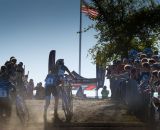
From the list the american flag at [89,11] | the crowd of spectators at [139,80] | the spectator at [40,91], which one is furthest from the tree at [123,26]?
the crowd of spectators at [139,80]

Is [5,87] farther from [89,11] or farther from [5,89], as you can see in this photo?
[89,11]

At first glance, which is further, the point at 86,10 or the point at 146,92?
the point at 86,10

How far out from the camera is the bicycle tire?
20.3m

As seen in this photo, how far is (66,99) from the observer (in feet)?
68.1

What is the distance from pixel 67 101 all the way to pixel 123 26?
2119cm

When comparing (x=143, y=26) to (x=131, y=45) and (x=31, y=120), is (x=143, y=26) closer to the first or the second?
(x=131, y=45)

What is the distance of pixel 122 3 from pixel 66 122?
82.2 feet

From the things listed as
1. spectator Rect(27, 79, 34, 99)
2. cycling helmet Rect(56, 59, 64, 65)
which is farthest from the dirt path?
spectator Rect(27, 79, 34, 99)

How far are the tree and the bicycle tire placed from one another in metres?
19.1

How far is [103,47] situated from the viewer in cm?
4222

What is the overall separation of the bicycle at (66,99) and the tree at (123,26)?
1907cm

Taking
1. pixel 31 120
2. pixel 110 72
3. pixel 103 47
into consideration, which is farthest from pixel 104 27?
pixel 31 120

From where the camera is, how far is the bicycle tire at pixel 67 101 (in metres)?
20.3

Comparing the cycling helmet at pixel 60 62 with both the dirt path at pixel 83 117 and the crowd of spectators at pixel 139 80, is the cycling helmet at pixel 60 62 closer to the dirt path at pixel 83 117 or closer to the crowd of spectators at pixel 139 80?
the dirt path at pixel 83 117
